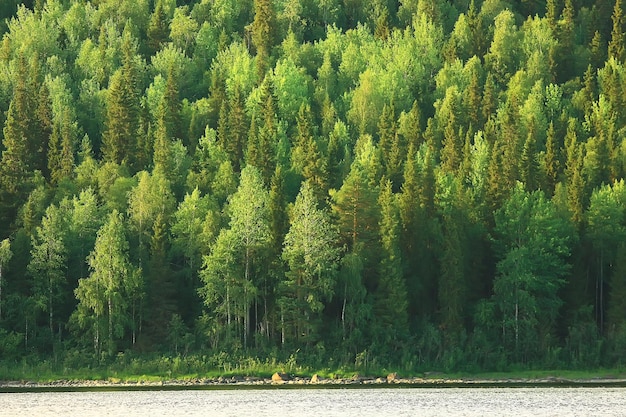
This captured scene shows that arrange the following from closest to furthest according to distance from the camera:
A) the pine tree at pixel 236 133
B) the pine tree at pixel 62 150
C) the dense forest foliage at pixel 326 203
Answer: the dense forest foliage at pixel 326 203, the pine tree at pixel 62 150, the pine tree at pixel 236 133

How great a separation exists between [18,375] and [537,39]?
313 feet

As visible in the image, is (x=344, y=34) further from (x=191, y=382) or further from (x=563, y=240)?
(x=191, y=382)

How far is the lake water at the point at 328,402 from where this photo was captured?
228ft

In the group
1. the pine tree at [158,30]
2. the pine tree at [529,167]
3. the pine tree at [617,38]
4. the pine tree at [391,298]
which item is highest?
the pine tree at [158,30]

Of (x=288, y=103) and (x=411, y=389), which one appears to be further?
(x=288, y=103)

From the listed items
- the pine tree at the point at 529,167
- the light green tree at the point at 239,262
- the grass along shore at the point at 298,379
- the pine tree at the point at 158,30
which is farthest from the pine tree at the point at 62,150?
the pine tree at the point at 158,30

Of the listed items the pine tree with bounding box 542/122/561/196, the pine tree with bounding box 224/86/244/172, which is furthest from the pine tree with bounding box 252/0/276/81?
the pine tree with bounding box 542/122/561/196

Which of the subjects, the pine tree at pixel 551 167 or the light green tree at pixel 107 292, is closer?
the light green tree at pixel 107 292

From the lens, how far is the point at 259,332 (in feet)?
349

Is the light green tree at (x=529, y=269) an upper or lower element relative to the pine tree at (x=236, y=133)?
lower

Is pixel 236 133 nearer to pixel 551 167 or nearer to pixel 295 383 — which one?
pixel 551 167

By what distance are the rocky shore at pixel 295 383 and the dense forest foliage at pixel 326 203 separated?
12.2ft

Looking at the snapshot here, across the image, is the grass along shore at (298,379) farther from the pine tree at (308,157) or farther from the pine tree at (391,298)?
the pine tree at (308,157)

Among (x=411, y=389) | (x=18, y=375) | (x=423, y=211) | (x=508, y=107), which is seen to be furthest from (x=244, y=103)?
(x=411, y=389)
